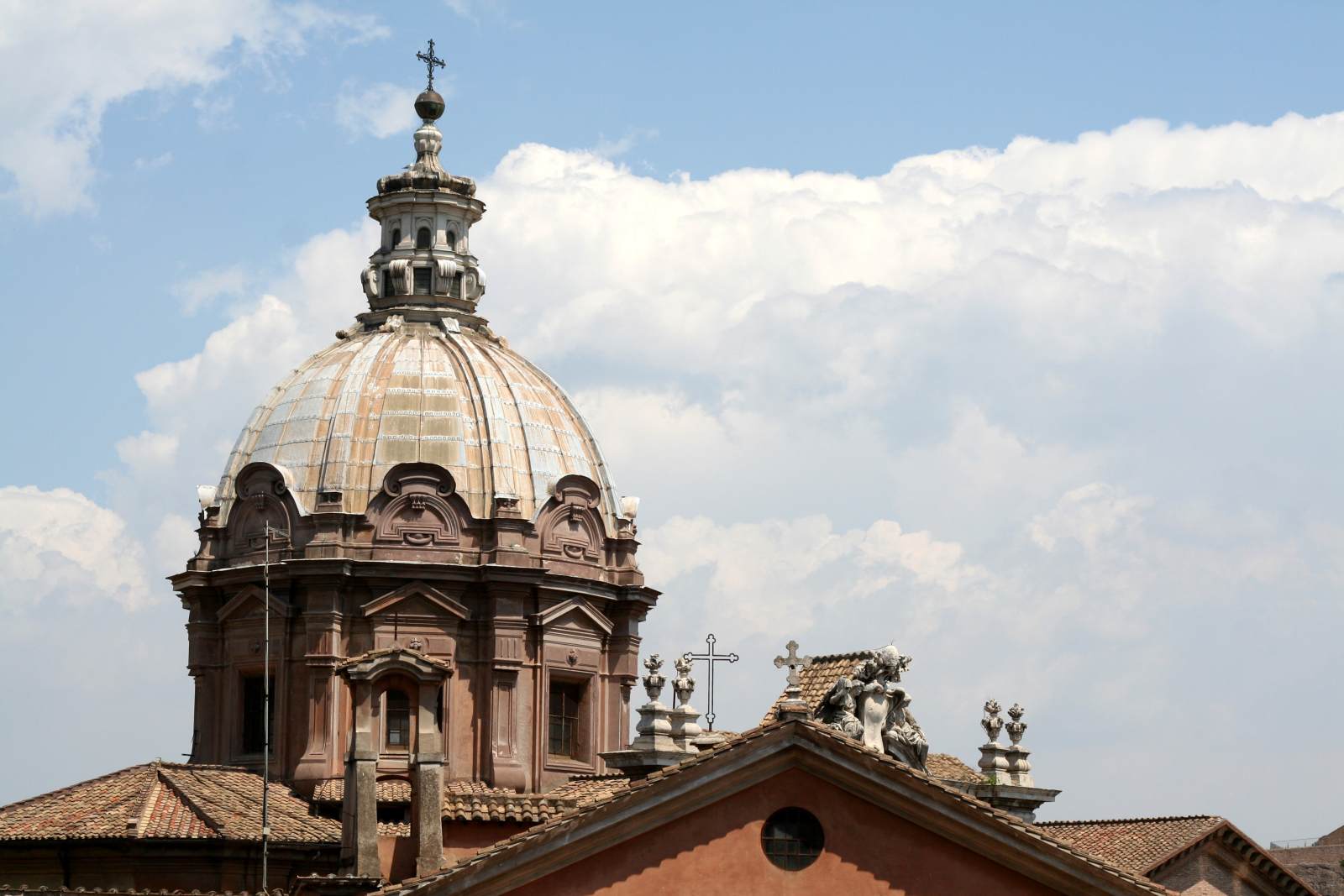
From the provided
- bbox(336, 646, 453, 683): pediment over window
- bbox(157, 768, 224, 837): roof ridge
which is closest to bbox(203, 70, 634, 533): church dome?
bbox(157, 768, 224, 837): roof ridge

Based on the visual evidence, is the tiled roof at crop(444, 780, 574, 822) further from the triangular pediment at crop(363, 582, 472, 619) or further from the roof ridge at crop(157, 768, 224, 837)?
the triangular pediment at crop(363, 582, 472, 619)

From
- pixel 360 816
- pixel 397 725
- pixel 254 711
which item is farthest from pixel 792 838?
pixel 254 711

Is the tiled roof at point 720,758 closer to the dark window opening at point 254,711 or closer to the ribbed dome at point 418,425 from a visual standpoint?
the dark window opening at point 254,711

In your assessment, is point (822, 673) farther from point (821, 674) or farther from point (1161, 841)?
point (1161, 841)

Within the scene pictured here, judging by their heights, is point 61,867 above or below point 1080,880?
above

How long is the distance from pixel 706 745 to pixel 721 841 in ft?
39.6

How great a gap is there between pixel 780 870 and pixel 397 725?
70.1ft

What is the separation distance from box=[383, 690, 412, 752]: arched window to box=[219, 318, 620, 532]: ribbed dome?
5172 millimetres

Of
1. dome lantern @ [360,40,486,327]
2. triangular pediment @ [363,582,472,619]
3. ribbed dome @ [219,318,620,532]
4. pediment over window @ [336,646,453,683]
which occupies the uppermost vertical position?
dome lantern @ [360,40,486,327]

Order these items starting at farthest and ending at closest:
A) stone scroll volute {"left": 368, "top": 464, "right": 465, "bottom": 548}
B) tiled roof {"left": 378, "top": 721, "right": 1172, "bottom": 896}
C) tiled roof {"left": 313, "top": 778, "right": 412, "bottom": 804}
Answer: stone scroll volute {"left": 368, "top": 464, "right": 465, "bottom": 548}
tiled roof {"left": 313, "top": 778, "right": 412, "bottom": 804}
tiled roof {"left": 378, "top": 721, "right": 1172, "bottom": 896}

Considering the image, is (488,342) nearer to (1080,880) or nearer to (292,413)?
(292,413)

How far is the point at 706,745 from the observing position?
45.1 metres

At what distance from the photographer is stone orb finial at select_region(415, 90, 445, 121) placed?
64.1 metres

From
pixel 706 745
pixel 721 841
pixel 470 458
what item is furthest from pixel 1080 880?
pixel 470 458
